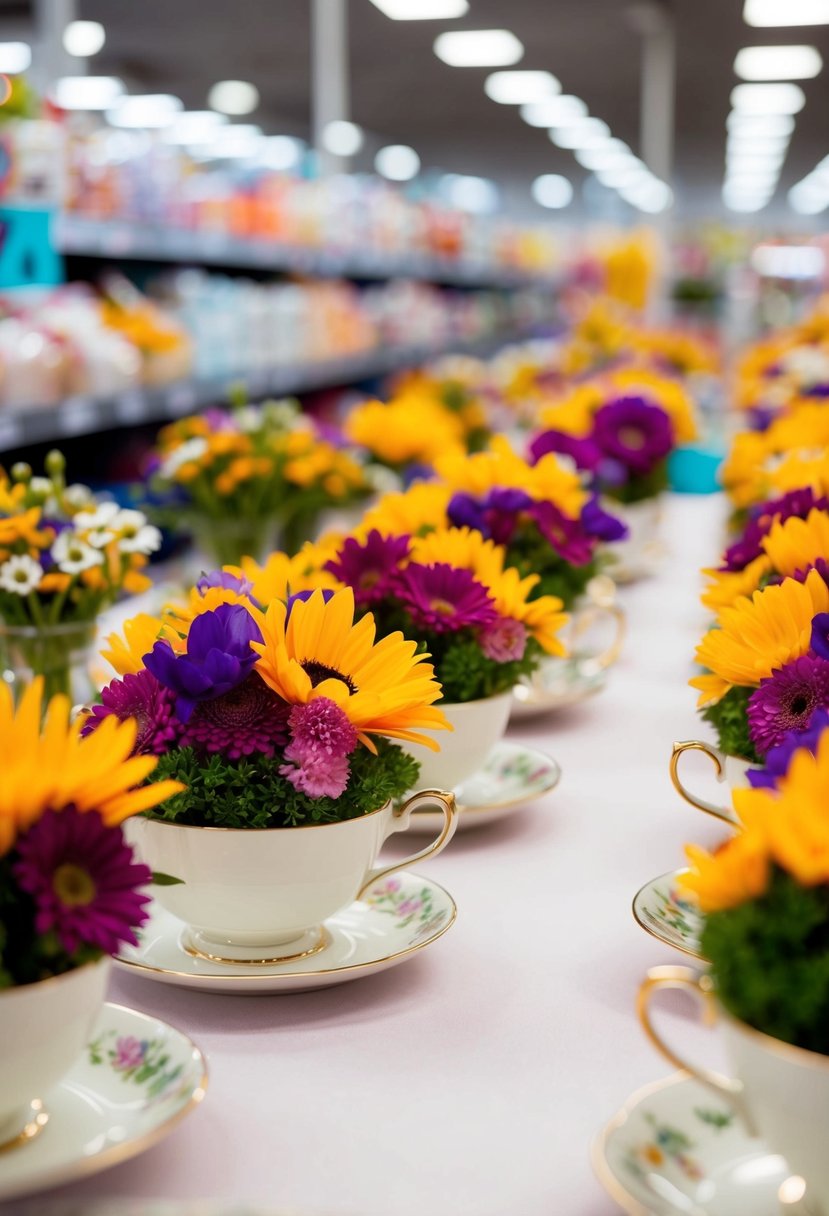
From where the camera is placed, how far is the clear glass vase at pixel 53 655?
137cm

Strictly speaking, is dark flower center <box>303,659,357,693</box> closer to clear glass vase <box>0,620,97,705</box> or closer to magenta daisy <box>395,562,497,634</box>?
magenta daisy <box>395,562,497,634</box>

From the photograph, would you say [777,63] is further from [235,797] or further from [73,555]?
[235,797]

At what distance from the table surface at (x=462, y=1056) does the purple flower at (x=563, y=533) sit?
11.5 inches

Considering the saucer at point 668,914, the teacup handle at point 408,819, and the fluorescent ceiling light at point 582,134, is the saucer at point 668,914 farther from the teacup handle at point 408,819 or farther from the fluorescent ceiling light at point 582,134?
the fluorescent ceiling light at point 582,134

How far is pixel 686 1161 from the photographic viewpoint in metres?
0.64

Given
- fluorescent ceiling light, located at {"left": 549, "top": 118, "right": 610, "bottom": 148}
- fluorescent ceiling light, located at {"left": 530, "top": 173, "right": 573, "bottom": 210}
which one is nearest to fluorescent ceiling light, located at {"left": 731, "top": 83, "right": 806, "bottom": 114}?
fluorescent ceiling light, located at {"left": 549, "top": 118, "right": 610, "bottom": 148}

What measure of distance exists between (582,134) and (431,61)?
5020mm

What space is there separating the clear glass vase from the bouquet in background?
2.48ft

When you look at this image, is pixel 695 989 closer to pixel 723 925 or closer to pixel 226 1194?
pixel 723 925

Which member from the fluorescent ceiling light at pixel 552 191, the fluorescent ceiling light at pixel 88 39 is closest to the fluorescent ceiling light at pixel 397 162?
the fluorescent ceiling light at pixel 552 191

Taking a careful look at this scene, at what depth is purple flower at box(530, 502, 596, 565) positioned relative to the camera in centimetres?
141

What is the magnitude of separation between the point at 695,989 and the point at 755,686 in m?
0.40

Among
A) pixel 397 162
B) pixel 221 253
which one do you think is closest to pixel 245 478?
pixel 221 253

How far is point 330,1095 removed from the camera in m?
0.77
